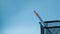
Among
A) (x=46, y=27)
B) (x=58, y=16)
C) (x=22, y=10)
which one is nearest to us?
(x=46, y=27)

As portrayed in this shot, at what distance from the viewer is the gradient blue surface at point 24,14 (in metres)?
1.24

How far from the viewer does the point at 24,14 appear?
1.30 metres

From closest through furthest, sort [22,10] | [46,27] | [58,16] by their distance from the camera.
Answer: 1. [46,27]
2. [58,16]
3. [22,10]

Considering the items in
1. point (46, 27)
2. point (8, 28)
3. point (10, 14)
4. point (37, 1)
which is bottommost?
A: point (46, 27)

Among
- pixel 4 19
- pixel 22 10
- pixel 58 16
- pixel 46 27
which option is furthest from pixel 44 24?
pixel 4 19

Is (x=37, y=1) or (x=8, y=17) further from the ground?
(x=37, y=1)

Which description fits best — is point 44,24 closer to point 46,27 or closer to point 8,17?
point 46,27

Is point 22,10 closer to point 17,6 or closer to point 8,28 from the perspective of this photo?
point 17,6

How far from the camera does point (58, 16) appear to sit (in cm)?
119

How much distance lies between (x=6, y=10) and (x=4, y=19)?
0.30 ft

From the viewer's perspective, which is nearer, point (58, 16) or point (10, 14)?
point (58, 16)

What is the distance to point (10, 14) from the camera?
130cm

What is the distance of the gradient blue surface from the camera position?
1.24 metres

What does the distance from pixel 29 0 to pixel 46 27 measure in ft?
1.78
